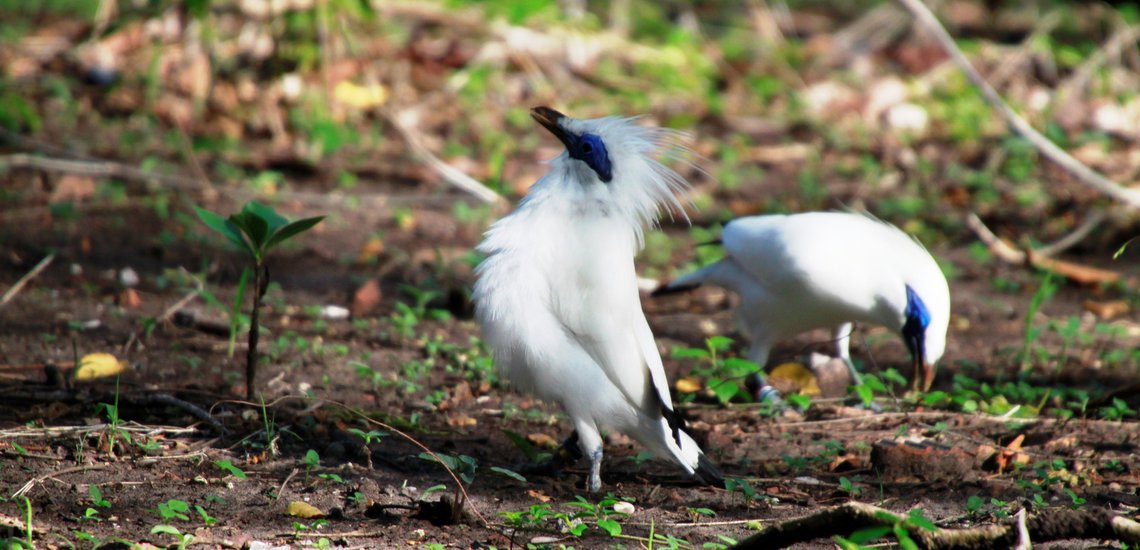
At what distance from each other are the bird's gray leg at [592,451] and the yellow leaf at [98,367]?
1622 mm

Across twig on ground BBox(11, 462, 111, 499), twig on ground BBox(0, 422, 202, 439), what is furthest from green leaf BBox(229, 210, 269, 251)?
twig on ground BBox(11, 462, 111, 499)

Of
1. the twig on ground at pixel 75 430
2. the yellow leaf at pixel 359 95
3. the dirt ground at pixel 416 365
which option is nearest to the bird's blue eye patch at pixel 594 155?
the dirt ground at pixel 416 365

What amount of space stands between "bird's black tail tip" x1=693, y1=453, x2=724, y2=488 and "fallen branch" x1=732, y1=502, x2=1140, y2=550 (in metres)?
0.83

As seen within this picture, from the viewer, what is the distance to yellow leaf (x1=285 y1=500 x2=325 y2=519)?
2898 mm

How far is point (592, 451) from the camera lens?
334 cm

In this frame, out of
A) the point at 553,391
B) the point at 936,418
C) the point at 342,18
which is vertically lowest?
the point at 936,418

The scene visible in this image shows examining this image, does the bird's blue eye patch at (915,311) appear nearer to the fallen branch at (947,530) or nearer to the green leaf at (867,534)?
the fallen branch at (947,530)

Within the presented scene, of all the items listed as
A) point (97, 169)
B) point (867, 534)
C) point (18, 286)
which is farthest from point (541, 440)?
point (97, 169)

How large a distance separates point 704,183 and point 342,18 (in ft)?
8.05

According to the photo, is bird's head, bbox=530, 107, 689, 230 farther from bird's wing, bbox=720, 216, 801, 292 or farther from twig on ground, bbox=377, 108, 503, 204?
twig on ground, bbox=377, 108, 503, 204

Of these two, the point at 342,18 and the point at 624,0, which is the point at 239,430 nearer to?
the point at 342,18

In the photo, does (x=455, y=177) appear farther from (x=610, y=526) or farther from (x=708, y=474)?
(x=610, y=526)

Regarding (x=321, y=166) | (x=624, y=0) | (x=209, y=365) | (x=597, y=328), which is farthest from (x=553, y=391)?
(x=624, y=0)

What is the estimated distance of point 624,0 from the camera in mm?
9734
